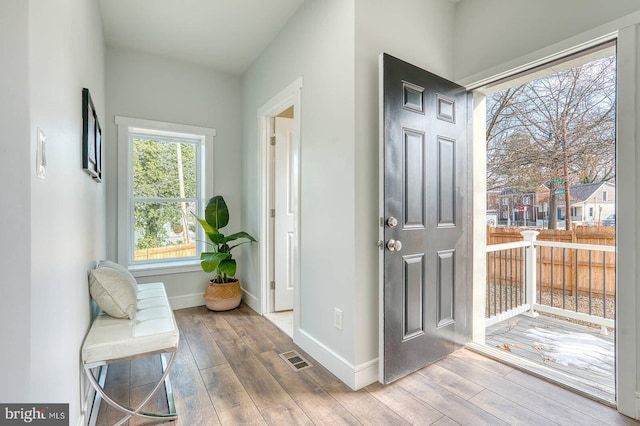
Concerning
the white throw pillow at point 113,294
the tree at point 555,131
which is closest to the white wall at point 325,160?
the white throw pillow at point 113,294

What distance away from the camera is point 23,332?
2.60 feet

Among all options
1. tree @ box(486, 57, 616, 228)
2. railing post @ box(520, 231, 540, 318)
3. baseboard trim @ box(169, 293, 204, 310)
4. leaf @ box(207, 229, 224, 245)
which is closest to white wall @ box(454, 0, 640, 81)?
tree @ box(486, 57, 616, 228)

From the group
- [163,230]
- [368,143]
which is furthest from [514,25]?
[163,230]

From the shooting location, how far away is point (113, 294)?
5.89 ft

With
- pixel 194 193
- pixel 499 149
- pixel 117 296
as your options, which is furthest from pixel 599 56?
pixel 194 193

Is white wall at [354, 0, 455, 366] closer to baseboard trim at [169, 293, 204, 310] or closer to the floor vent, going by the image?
the floor vent

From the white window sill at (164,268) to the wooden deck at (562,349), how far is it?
10.4 feet

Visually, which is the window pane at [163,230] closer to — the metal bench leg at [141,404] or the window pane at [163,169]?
the window pane at [163,169]

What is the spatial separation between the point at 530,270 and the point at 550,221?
65 centimetres

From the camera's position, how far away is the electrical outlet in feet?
6.73

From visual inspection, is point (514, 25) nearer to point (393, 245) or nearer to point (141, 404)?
point (393, 245)

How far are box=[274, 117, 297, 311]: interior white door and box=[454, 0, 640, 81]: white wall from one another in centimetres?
176

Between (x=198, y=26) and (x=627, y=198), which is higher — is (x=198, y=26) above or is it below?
above

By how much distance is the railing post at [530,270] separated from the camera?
3.56m
